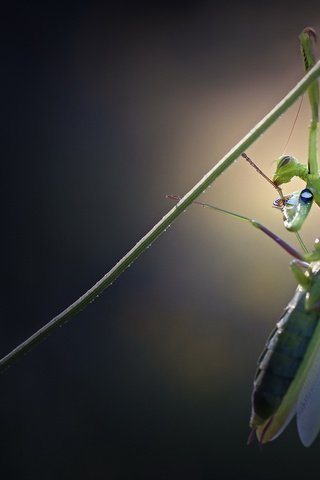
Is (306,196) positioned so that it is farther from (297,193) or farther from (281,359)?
(281,359)

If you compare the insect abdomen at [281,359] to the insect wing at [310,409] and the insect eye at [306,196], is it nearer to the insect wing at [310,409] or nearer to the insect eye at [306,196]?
the insect wing at [310,409]

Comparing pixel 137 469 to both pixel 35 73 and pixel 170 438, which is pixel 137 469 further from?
pixel 35 73

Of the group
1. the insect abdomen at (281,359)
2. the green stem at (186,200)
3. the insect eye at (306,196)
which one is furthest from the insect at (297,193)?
the green stem at (186,200)

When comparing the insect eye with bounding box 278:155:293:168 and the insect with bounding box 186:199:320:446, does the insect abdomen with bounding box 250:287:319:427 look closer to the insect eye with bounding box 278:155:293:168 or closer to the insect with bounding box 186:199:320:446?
the insect with bounding box 186:199:320:446

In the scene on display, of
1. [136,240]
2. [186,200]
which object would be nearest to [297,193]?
[186,200]

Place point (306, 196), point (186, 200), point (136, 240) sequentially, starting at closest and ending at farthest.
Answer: point (186, 200) → point (306, 196) → point (136, 240)

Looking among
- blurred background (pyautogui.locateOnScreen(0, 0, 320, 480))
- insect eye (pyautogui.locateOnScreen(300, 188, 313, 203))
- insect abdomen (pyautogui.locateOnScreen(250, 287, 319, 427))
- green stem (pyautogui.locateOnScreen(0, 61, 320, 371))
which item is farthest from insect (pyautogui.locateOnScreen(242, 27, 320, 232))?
blurred background (pyautogui.locateOnScreen(0, 0, 320, 480))
